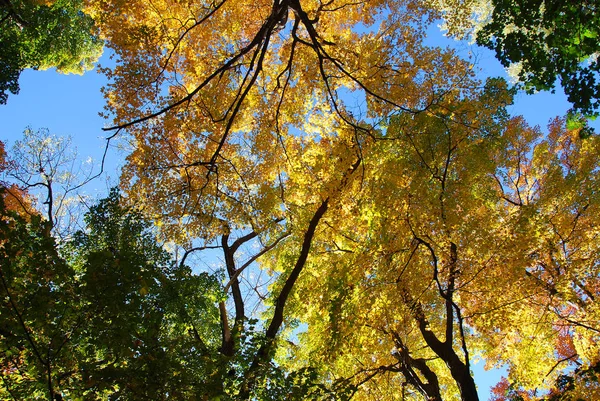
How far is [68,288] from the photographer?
192 inches

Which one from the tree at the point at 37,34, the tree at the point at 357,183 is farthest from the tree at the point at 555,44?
the tree at the point at 37,34

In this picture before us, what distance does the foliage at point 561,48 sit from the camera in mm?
3811

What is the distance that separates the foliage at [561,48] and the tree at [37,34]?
9.95 meters

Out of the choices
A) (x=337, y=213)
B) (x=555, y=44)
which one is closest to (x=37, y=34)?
(x=337, y=213)

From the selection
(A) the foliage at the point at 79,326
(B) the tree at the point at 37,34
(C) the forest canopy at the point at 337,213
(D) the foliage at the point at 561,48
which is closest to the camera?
(D) the foliage at the point at 561,48

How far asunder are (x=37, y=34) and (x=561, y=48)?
14614 mm

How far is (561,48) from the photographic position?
3955 millimetres

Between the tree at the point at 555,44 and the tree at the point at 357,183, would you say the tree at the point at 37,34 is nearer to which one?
the tree at the point at 357,183

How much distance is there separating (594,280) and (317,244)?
7.62 meters

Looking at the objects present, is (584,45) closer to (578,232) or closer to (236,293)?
(236,293)

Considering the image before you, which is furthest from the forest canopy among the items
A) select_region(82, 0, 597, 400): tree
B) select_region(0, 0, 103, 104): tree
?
select_region(0, 0, 103, 104): tree

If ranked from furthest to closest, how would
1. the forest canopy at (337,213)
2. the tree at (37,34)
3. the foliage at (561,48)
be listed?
the tree at (37,34)
the forest canopy at (337,213)
the foliage at (561,48)

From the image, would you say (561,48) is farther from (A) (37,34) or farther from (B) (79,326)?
(A) (37,34)

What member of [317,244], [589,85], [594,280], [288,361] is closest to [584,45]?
[589,85]
